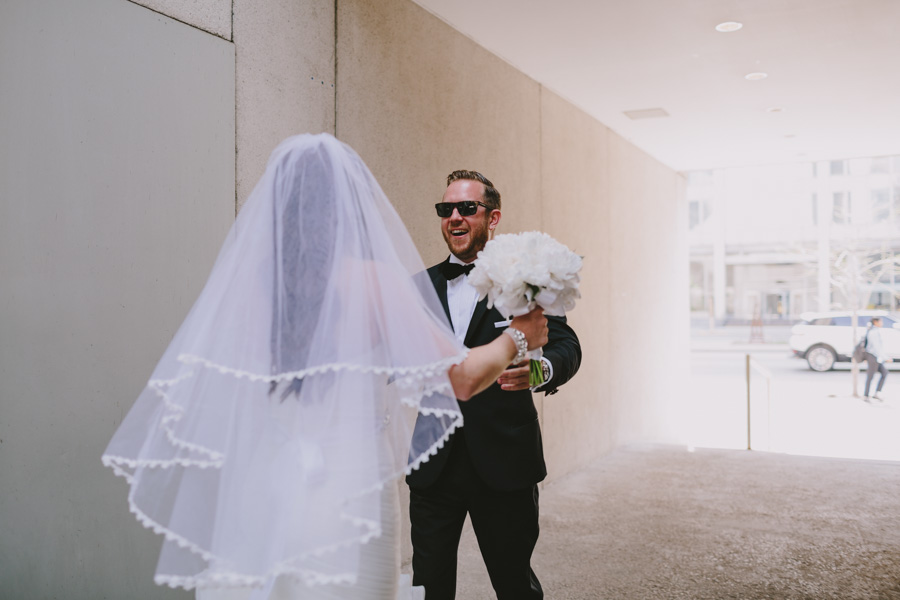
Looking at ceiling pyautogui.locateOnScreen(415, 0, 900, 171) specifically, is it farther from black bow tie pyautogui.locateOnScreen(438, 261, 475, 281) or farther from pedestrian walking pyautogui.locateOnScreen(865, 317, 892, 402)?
pedestrian walking pyautogui.locateOnScreen(865, 317, 892, 402)

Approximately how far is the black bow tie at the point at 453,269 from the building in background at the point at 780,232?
85.2ft

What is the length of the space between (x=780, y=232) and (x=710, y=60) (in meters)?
27.1

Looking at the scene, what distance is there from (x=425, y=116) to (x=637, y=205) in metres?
5.29

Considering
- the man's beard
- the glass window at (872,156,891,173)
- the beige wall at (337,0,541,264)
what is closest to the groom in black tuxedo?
the man's beard

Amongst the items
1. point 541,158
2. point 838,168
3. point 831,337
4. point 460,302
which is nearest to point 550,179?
point 541,158

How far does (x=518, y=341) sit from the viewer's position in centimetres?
192

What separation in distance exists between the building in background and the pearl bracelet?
2645 cm

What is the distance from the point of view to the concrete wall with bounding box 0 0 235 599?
7.30 feet

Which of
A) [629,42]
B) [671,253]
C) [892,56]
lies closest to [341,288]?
[629,42]

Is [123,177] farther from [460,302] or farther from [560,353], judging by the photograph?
[560,353]

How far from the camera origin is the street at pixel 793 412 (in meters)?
10.1

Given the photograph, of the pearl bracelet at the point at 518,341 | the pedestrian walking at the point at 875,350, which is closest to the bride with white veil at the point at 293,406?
the pearl bracelet at the point at 518,341

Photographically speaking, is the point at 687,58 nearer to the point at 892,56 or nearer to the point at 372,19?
the point at 892,56

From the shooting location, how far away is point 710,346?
27.0 m
